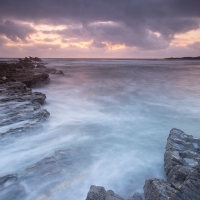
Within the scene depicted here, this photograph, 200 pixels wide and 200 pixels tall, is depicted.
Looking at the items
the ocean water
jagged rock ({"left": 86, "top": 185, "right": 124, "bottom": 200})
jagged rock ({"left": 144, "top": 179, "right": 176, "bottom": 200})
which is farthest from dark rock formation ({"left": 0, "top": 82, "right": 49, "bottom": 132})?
jagged rock ({"left": 144, "top": 179, "right": 176, "bottom": 200})

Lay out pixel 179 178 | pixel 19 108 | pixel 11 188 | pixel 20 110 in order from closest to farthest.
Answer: pixel 179 178 < pixel 11 188 < pixel 20 110 < pixel 19 108

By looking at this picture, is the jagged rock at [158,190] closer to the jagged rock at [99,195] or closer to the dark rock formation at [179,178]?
the dark rock formation at [179,178]

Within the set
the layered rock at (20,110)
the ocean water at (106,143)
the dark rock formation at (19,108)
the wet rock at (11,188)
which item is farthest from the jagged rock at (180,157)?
the dark rock formation at (19,108)

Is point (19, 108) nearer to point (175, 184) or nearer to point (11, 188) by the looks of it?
point (11, 188)

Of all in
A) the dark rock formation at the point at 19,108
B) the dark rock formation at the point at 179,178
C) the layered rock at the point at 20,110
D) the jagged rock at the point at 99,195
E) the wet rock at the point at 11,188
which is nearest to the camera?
the dark rock formation at the point at 179,178

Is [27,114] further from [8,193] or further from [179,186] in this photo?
[179,186]

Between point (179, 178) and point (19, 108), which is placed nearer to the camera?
point (179, 178)

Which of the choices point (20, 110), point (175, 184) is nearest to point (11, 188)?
point (175, 184)

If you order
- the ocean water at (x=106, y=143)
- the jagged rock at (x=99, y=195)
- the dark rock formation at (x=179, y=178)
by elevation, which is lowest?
the ocean water at (x=106, y=143)

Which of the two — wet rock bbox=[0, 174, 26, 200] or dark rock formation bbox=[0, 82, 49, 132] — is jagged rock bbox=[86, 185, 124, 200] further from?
dark rock formation bbox=[0, 82, 49, 132]

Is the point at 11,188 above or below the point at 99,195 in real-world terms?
below

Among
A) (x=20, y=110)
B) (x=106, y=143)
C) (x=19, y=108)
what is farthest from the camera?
(x=19, y=108)

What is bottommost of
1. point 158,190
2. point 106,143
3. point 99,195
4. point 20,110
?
point 106,143

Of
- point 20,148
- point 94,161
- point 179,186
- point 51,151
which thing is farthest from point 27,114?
point 179,186
